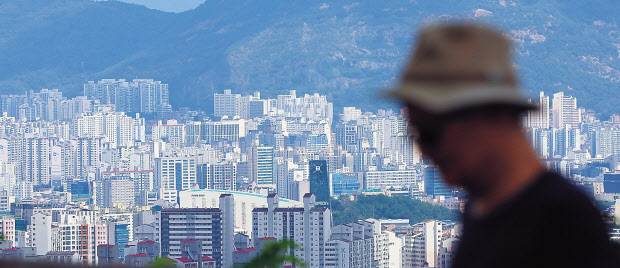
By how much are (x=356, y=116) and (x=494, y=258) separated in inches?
1114

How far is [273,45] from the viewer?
2958 cm

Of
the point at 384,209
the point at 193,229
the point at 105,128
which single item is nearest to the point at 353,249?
the point at 193,229

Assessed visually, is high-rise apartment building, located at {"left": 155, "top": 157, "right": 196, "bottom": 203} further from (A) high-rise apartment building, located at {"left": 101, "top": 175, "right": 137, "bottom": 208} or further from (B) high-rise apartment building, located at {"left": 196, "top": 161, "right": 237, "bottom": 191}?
(A) high-rise apartment building, located at {"left": 101, "top": 175, "right": 137, "bottom": 208}

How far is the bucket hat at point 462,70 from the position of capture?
1.19 ft

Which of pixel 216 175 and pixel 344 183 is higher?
pixel 216 175

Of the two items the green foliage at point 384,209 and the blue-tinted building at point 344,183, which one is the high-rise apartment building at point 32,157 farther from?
the green foliage at point 384,209

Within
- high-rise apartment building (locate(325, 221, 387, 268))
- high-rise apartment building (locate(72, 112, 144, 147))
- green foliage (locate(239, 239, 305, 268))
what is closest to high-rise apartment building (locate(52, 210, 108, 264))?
high-rise apartment building (locate(325, 221, 387, 268))

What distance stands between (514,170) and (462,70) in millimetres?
41

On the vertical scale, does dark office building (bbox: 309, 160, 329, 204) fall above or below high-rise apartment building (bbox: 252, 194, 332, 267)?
above

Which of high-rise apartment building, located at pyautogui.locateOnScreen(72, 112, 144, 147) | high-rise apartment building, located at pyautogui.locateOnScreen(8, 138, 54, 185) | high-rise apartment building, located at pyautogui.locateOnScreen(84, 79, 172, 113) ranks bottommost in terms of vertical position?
high-rise apartment building, located at pyautogui.locateOnScreen(8, 138, 54, 185)

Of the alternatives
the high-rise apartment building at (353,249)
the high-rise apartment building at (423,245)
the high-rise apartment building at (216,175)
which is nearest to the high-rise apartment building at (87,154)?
the high-rise apartment building at (216,175)

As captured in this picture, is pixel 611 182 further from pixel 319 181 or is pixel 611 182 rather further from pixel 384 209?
pixel 319 181

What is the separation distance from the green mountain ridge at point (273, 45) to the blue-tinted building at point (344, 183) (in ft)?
16.4

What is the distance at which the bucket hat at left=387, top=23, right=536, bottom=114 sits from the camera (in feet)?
1.19
